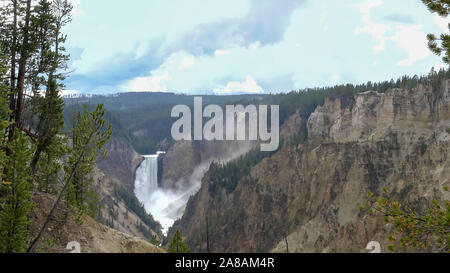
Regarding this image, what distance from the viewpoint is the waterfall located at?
166500 millimetres

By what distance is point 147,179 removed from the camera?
172m

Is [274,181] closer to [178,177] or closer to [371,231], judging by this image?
Answer: [371,231]

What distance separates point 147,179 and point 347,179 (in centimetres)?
12657

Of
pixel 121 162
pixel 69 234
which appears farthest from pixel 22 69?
pixel 121 162

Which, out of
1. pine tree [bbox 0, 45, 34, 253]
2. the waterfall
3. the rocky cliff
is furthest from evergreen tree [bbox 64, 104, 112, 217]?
the waterfall

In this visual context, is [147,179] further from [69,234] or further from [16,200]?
[16,200]

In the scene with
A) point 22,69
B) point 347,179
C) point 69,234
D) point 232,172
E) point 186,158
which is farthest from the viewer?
point 186,158

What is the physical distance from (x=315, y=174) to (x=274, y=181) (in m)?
16.3

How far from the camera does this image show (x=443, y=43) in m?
9.56

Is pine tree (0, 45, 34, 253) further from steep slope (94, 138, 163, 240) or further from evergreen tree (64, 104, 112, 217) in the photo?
steep slope (94, 138, 163, 240)

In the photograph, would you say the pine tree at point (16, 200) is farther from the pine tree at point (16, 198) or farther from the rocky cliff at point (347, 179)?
the rocky cliff at point (347, 179)

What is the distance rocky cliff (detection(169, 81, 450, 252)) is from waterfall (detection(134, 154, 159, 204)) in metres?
84.3

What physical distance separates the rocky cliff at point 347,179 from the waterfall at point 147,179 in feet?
277

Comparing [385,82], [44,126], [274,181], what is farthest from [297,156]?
[44,126]
